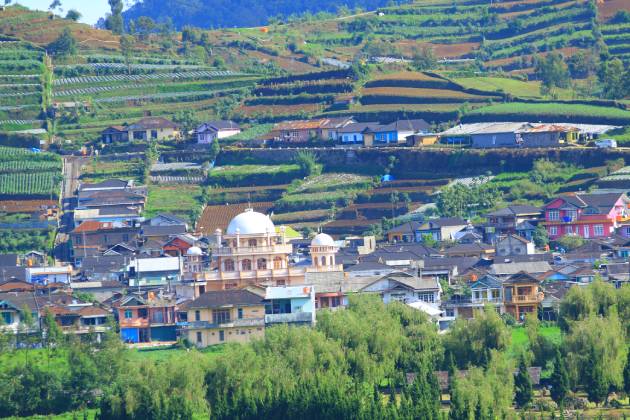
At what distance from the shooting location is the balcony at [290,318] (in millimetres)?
71938

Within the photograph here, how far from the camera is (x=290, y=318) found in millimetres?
72125

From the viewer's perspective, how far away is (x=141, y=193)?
109875mm

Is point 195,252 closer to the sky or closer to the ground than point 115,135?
closer to the ground

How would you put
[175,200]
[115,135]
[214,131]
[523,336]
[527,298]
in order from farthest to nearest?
1. [115,135]
2. [214,131]
3. [175,200]
4. [527,298]
5. [523,336]

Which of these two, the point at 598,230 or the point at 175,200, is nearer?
the point at 598,230

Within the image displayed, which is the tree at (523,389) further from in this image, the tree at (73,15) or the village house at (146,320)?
the tree at (73,15)

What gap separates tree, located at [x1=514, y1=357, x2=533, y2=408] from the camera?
193 feet

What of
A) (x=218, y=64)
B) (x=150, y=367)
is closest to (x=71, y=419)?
(x=150, y=367)

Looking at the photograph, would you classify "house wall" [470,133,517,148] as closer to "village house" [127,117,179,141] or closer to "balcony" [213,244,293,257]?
"village house" [127,117,179,141]

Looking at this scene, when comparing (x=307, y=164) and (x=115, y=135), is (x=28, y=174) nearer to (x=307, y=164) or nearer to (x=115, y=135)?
(x=115, y=135)

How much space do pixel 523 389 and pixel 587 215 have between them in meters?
36.6

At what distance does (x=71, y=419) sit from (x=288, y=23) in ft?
371

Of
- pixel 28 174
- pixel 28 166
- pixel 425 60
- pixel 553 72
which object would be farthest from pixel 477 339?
pixel 425 60

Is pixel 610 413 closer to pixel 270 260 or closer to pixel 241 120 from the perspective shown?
pixel 270 260
